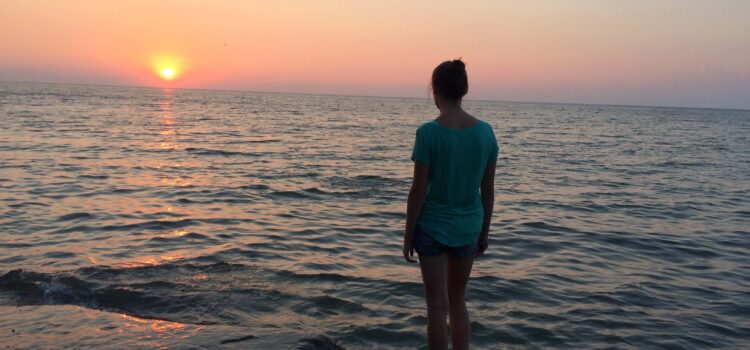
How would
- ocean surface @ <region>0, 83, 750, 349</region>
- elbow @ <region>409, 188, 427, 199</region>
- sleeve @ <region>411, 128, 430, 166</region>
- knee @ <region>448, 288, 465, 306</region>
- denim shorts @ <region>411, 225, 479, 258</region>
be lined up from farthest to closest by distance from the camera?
ocean surface @ <region>0, 83, 750, 349</region>
knee @ <region>448, 288, 465, 306</region>
denim shorts @ <region>411, 225, 479, 258</region>
elbow @ <region>409, 188, 427, 199</region>
sleeve @ <region>411, 128, 430, 166</region>

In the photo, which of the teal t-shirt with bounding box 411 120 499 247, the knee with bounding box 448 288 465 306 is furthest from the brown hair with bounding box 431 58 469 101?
the knee with bounding box 448 288 465 306

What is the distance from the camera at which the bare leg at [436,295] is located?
4086 mm

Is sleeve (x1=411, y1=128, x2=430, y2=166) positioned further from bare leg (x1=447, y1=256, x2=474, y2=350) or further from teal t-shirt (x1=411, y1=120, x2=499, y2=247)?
bare leg (x1=447, y1=256, x2=474, y2=350)

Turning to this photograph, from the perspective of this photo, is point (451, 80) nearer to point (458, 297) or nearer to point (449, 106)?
point (449, 106)

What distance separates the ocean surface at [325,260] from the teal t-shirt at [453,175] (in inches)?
62.1

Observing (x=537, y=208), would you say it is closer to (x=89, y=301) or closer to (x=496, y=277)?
(x=496, y=277)

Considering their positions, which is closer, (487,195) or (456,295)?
(487,195)

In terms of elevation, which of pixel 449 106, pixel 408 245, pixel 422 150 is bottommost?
pixel 408 245

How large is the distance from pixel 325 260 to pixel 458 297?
464cm

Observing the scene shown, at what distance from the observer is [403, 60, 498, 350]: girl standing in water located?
12.6 ft

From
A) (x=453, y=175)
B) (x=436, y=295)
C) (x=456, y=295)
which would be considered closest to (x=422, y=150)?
(x=453, y=175)

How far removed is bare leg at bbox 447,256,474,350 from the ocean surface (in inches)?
49.4

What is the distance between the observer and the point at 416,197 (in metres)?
3.94

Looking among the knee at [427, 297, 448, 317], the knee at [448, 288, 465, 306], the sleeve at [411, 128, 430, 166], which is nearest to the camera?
the sleeve at [411, 128, 430, 166]
